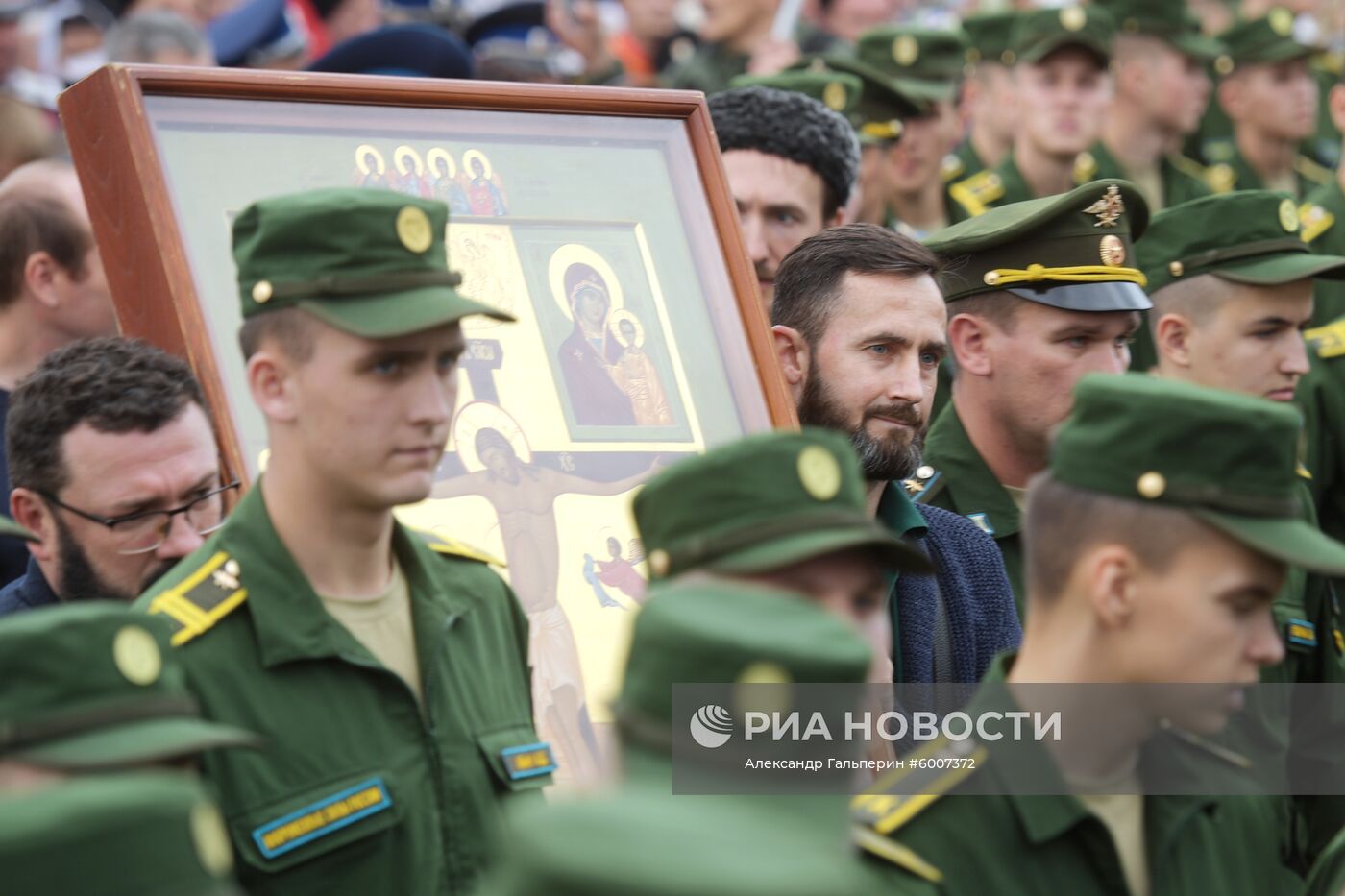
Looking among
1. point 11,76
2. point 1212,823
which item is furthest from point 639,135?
point 11,76

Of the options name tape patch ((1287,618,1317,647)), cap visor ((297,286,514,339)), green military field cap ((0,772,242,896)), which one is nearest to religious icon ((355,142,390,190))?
cap visor ((297,286,514,339))

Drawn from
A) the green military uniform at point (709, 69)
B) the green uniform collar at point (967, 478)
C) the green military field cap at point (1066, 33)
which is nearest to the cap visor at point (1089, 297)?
the green uniform collar at point (967, 478)

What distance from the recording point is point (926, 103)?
364 inches

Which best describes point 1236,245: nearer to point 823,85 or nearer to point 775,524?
point 823,85

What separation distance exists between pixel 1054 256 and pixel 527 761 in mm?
2509

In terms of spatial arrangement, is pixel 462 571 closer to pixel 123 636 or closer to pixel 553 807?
pixel 123 636

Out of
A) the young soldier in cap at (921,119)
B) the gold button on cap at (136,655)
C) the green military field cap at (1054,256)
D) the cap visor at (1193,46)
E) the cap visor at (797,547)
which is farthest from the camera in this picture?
the cap visor at (1193,46)

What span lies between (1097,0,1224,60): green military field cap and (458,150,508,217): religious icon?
6636 millimetres

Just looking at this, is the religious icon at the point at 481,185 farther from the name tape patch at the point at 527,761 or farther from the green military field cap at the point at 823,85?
the green military field cap at the point at 823,85

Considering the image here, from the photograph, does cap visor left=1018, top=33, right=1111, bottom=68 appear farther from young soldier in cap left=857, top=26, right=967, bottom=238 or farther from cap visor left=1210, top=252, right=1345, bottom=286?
cap visor left=1210, top=252, right=1345, bottom=286

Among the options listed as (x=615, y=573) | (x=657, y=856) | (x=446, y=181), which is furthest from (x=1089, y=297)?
(x=657, y=856)

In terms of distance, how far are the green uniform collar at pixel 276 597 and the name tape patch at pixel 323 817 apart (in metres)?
0.25

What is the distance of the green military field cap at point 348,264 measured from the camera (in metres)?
4.00

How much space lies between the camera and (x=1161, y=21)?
11.3m
